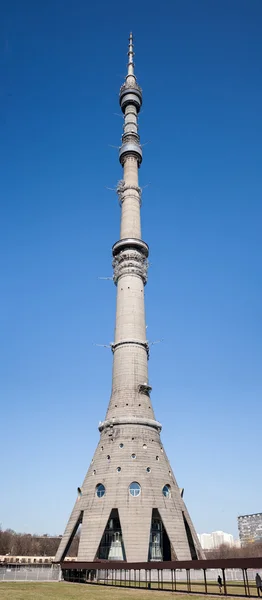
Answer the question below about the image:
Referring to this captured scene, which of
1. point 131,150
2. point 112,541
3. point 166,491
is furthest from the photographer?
point 131,150

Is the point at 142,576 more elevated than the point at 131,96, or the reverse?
the point at 131,96

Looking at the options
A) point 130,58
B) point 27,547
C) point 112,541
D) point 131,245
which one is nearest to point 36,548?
point 27,547

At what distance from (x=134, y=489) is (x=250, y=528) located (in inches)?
5566

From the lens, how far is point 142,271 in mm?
64562

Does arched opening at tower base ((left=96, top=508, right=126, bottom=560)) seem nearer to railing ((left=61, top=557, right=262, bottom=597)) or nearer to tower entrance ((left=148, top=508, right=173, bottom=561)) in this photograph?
tower entrance ((left=148, top=508, right=173, bottom=561))

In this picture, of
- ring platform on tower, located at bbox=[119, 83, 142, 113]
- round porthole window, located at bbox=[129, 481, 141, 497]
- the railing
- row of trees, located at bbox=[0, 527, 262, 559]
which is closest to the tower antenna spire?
ring platform on tower, located at bbox=[119, 83, 142, 113]

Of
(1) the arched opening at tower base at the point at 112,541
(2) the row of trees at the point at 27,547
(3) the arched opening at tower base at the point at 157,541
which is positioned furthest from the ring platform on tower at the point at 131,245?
(2) the row of trees at the point at 27,547

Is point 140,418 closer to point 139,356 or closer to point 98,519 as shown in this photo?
point 139,356

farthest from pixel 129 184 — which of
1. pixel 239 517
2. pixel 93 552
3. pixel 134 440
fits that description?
pixel 239 517

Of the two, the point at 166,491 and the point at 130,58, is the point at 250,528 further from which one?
the point at 130,58

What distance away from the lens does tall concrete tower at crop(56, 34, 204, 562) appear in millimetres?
45656

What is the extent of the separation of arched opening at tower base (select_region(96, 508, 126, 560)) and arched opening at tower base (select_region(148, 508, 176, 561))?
3.44m

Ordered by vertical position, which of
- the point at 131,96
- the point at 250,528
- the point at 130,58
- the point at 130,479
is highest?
the point at 130,58

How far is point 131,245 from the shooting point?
65.0 meters
